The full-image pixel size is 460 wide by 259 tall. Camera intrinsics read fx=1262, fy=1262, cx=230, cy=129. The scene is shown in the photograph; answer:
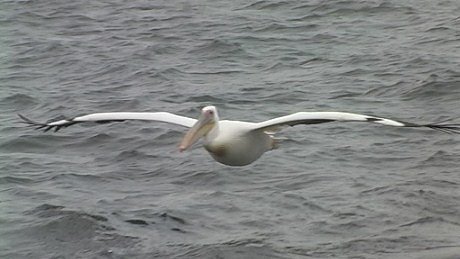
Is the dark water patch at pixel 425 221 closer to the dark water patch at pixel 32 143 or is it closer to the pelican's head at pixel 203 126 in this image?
the pelican's head at pixel 203 126

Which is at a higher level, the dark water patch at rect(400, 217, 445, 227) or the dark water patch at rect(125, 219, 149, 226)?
the dark water patch at rect(125, 219, 149, 226)

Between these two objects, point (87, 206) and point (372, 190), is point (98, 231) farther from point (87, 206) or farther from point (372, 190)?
point (372, 190)

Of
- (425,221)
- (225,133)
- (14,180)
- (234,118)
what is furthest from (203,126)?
(234,118)

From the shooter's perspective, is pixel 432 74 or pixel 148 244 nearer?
pixel 148 244

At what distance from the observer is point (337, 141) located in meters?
17.1

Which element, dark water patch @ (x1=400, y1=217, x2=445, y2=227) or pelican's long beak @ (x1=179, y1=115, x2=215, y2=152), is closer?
pelican's long beak @ (x1=179, y1=115, x2=215, y2=152)

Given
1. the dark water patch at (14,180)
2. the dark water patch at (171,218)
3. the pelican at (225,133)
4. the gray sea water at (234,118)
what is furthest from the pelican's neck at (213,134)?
the dark water patch at (14,180)

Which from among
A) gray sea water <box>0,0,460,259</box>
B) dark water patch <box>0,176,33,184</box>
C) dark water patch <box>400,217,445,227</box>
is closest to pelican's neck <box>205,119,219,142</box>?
gray sea water <box>0,0,460,259</box>

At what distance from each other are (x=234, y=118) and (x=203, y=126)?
643 centimetres

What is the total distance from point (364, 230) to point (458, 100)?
567cm

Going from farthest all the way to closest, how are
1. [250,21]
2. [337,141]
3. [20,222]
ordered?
1. [250,21]
2. [337,141]
3. [20,222]

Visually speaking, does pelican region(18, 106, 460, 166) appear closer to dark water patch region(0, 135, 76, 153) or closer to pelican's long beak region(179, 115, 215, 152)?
pelican's long beak region(179, 115, 215, 152)

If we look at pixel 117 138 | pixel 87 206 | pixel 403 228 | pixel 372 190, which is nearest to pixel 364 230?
pixel 403 228

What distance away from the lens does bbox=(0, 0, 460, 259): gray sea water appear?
13.8 m
